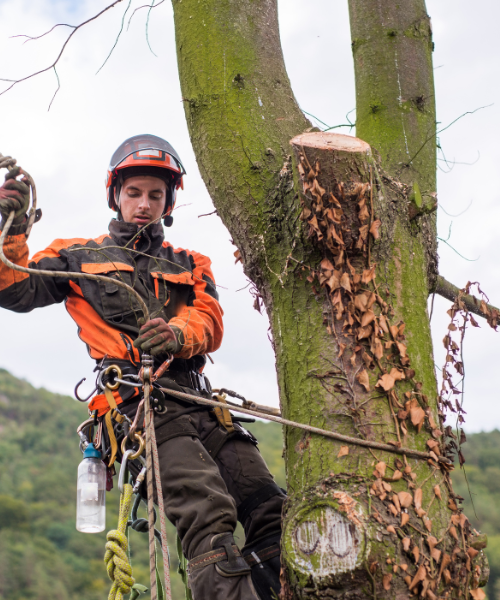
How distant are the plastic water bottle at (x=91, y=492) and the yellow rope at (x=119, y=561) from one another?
450 millimetres

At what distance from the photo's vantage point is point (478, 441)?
53.8 metres

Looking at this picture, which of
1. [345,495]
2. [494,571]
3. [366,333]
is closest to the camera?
[345,495]

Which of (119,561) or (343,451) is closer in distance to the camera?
(343,451)

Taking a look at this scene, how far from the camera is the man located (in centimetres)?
255

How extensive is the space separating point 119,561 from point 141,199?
1795 mm

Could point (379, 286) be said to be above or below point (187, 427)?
above

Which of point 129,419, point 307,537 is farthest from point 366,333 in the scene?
point 129,419

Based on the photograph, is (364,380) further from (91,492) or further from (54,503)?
(54,503)

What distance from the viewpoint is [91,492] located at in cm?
290

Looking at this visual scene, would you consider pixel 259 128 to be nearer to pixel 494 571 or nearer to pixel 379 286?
pixel 379 286

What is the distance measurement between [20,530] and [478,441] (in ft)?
118

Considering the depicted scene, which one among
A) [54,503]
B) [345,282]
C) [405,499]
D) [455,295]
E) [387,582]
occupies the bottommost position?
[387,582]

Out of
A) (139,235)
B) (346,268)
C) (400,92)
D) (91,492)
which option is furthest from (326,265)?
(91,492)

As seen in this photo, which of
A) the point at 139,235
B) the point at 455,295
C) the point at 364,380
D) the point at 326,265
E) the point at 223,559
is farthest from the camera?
the point at 139,235
